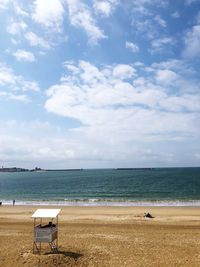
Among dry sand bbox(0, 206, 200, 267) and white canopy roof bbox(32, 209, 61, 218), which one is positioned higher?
white canopy roof bbox(32, 209, 61, 218)

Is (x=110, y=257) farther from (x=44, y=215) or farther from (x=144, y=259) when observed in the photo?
(x=44, y=215)

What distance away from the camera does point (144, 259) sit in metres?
19.8

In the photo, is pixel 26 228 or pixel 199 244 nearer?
pixel 199 244

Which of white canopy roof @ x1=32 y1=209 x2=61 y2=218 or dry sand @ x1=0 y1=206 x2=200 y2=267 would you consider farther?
white canopy roof @ x1=32 y1=209 x2=61 y2=218

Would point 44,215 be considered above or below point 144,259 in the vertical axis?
above

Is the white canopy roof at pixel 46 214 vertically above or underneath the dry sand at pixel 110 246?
above

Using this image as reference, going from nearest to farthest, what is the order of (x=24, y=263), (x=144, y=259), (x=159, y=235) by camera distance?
(x=24, y=263) < (x=144, y=259) < (x=159, y=235)

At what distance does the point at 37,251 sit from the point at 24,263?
7.10 feet

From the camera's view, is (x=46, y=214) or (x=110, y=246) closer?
(x=46, y=214)

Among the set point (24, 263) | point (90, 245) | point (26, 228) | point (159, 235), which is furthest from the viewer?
point (26, 228)

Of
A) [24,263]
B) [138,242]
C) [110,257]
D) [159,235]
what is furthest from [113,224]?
[24,263]

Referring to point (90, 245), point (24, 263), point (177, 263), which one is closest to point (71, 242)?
point (90, 245)

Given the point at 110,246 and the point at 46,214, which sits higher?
the point at 46,214

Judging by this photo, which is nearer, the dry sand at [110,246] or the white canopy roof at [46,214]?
the dry sand at [110,246]
